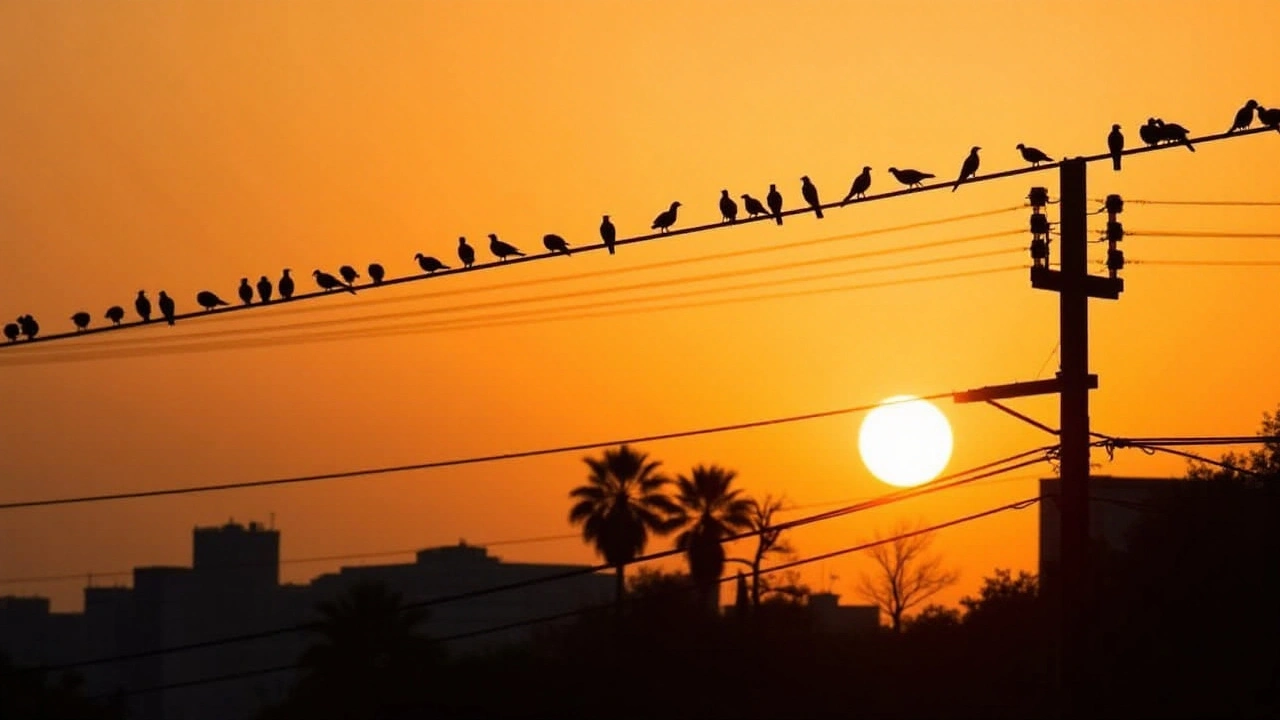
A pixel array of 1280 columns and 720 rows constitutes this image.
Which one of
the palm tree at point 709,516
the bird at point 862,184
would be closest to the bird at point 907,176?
the bird at point 862,184

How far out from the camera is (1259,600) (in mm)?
48344

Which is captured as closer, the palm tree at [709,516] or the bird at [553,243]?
the bird at [553,243]

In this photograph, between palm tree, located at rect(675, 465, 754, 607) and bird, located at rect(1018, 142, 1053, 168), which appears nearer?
bird, located at rect(1018, 142, 1053, 168)

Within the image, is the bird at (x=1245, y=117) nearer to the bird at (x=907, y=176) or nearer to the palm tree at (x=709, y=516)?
Answer: the bird at (x=907, y=176)

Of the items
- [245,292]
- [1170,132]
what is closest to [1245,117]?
[1170,132]

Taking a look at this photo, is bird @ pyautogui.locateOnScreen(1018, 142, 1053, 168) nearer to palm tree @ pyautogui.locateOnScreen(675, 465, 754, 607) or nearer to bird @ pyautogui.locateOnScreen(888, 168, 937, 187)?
bird @ pyautogui.locateOnScreen(888, 168, 937, 187)

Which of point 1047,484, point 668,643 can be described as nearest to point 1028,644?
point 668,643

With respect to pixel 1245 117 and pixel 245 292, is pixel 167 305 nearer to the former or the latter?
pixel 245 292

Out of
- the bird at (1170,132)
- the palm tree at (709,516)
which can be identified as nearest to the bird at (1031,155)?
the bird at (1170,132)

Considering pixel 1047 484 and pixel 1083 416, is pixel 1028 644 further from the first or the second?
pixel 1083 416

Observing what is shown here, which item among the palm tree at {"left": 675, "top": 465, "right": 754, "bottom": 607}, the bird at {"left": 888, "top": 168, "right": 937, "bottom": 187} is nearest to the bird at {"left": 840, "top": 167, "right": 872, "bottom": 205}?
the bird at {"left": 888, "top": 168, "right": 937, "bottom": 187}

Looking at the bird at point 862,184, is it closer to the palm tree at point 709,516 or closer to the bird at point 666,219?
the bird at point 666,219

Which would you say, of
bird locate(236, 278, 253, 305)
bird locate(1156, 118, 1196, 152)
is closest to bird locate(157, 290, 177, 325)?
bird locate(236, 278, 253, 305)

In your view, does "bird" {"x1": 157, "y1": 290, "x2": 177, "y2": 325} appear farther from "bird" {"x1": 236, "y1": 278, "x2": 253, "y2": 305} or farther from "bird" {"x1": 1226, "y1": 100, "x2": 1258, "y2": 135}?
"bird" {"x1": 1226, "y1": 100, "x2": 1258, "y2": 135}
